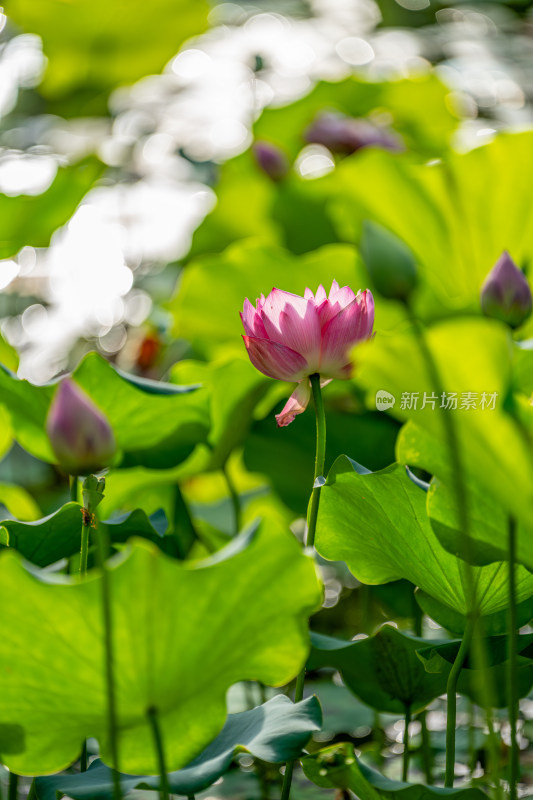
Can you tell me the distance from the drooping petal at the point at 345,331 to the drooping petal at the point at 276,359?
0.01 m

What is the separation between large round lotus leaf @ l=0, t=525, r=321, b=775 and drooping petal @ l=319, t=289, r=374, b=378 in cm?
12

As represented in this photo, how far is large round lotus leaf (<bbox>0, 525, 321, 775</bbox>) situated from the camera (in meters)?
0.34

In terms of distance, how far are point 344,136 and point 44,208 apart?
41 centimetres

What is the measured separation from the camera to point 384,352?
0.30 meters

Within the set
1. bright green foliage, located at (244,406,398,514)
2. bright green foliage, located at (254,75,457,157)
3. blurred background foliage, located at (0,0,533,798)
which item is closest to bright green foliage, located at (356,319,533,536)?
blurred background foliage, located at (0,0,533,798)

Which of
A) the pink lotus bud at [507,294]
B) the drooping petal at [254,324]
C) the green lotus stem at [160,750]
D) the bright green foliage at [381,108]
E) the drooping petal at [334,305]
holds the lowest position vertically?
the bright green foliage at [381,108]

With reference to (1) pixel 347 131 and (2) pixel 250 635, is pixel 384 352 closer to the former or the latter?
(2) pixel 250 635

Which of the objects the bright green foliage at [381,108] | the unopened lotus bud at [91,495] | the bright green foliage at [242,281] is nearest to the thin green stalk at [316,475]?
the unopened lotus bud at [91,495]

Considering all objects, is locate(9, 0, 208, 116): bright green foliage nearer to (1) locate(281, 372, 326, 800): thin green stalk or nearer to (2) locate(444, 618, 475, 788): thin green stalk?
(1) locate(281, 372, 326, 800): thin green stalk

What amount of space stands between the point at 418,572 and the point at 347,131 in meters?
0.84

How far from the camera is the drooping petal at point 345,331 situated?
0.43m

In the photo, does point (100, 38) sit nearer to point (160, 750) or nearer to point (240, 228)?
point (240, 228)

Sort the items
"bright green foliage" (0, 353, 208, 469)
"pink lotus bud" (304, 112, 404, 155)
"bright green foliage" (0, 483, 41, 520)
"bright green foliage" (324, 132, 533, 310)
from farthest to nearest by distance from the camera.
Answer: "pink lotus bud" (304, 112, 404, 155)
"bright green foliage" (324, 132, 533, 310)
"bright green foliage" (0, 483, 41, 520)
"bright green foliage" (0, 353, 208, 469)

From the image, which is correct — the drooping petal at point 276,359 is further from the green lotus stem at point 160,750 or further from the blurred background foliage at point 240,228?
the green lotus stem at point 160,750
